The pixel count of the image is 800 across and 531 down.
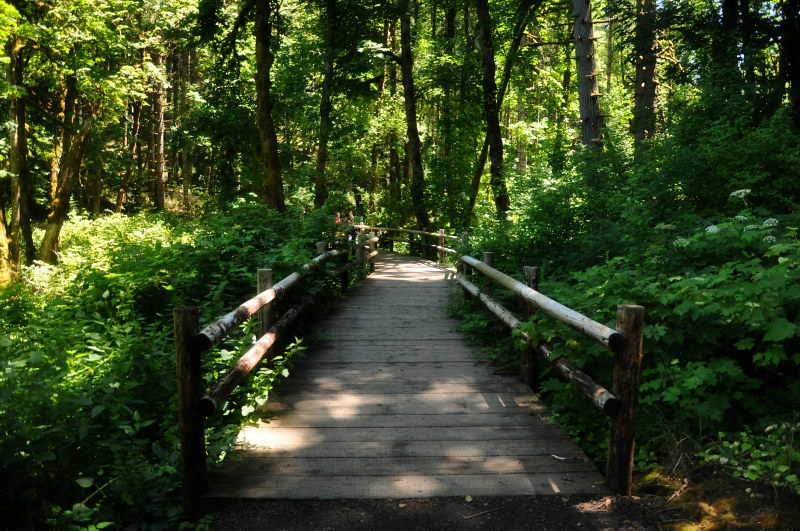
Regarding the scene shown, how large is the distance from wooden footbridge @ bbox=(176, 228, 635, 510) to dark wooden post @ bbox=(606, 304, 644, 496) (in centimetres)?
10

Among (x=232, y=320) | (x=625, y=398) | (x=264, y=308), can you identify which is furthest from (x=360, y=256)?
(x=625, y=398)

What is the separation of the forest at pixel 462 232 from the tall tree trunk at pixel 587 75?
2.2 inches

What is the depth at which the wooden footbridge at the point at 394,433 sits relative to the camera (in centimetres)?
371

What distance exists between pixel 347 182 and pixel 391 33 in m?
8.55

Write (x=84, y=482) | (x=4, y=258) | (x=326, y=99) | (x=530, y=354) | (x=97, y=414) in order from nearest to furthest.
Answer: (x=84, y=482), (x=97, y=414), (x=530, y=354), (x=4, y=258), (x=326, y=99)

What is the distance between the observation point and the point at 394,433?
15.2 feet

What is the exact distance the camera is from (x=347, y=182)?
31906mm

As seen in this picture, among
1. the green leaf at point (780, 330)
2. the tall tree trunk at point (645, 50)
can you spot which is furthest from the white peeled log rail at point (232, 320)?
the tall tree trunk at point (645, 50)

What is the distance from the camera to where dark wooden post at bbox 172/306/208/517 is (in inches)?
137

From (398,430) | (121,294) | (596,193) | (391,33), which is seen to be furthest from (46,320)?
(391,33)

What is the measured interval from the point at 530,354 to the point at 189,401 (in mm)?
3438

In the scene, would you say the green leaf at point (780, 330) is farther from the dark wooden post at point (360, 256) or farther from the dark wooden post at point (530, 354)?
the dark wooden post at point (360, 256)

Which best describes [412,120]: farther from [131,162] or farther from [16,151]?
[131,162]

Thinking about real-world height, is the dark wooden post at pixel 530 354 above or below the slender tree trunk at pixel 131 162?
below
